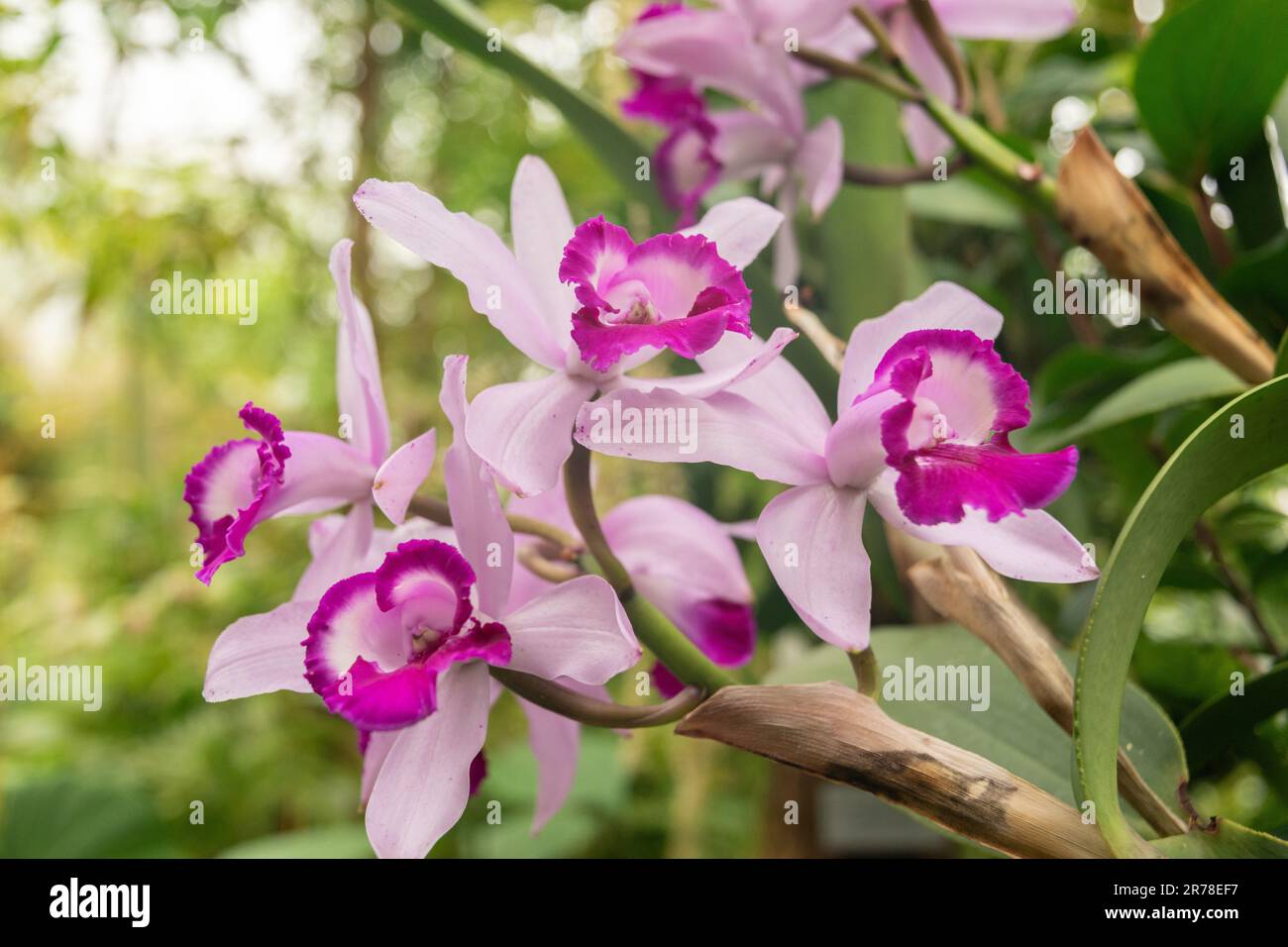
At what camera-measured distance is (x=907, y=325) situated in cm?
28

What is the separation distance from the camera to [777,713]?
0.25 m

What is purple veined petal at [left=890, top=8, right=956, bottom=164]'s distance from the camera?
17.5 inches

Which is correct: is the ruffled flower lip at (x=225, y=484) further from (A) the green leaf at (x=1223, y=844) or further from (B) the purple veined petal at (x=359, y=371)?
(A) the green leaf at (x=1223, y=844)

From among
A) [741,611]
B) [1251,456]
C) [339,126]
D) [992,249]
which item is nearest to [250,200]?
[339,126]

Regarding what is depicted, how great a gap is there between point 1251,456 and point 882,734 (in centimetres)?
12

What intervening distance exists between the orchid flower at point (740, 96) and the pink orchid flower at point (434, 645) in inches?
8.4

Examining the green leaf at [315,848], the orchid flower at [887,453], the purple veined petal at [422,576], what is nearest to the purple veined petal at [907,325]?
the orchid flower at [887,453]

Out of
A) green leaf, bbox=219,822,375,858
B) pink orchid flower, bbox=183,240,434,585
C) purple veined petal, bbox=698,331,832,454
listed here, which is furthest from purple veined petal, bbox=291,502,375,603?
green leaf, bbox=219,822,375,858

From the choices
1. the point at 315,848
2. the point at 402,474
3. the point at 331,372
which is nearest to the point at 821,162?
the point at 402,474

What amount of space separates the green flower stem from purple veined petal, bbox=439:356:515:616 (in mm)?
22

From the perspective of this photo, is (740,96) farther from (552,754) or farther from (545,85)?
(552,754)

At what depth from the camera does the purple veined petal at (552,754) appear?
33cm

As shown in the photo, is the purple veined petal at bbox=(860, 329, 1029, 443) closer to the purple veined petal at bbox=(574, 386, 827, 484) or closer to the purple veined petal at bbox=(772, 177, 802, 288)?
the purple veined petal at bbox=(574, 386, 827, 484)

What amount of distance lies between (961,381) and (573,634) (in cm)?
12
